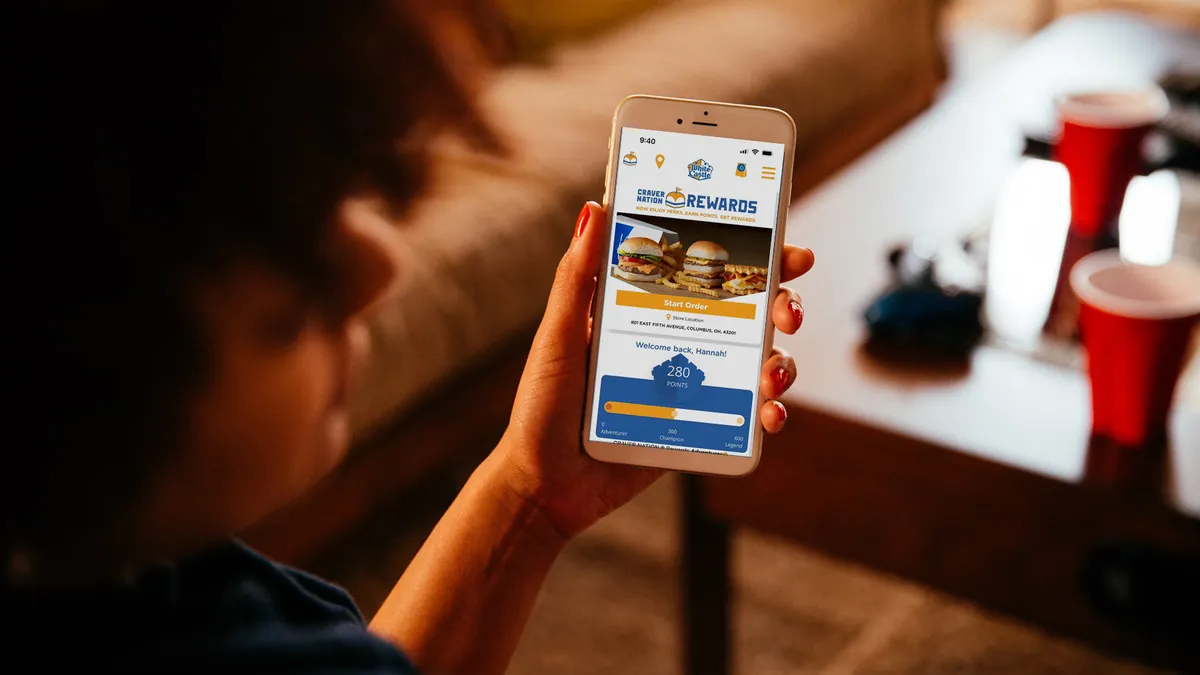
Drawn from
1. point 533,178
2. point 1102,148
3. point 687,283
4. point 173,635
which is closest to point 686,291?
point 687,283

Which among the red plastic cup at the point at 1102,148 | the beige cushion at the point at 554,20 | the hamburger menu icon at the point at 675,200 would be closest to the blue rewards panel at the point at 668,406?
the hamburger menu icon at the point at 675,200

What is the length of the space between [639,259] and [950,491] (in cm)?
41

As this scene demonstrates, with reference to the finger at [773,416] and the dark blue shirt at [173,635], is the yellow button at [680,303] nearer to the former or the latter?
the finger at [773,416]

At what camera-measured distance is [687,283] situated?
0.76 m

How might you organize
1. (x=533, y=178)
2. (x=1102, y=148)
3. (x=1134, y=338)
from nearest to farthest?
(x=1134, y=338)
(x=1102, y=148)
(x=533, y=178)

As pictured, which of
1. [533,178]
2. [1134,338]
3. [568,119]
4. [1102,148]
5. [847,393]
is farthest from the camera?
[568,119]

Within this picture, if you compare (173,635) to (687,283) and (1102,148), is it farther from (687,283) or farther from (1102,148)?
(1102,148)

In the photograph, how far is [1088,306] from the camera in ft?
3.01

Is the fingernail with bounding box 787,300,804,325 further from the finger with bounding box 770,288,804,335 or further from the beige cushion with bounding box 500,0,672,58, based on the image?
the beige cushion with bounding box 500,0,672,58

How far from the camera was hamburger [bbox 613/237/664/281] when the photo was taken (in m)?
0.75

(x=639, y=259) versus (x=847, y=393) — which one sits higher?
(x=639, y=259)

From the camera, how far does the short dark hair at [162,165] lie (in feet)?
1.10

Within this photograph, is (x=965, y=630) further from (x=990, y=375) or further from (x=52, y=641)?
(x=52, y=641)

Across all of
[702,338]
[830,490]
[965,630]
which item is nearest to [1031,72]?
[965,630]
